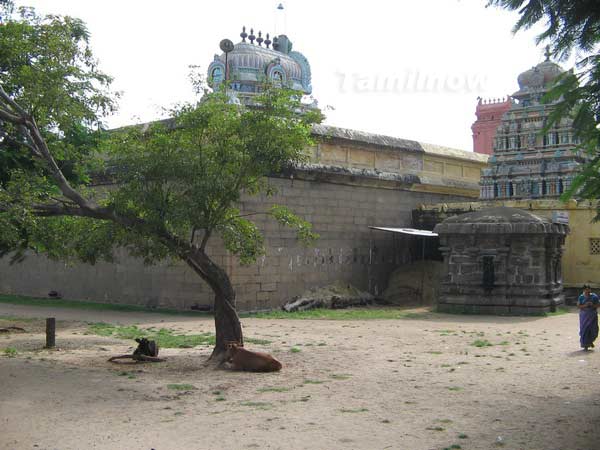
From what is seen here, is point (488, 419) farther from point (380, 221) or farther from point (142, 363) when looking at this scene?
point (380, 221)

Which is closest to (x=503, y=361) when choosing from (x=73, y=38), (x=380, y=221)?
(x=73, y=38)

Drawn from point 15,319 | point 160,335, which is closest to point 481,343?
point 160,335

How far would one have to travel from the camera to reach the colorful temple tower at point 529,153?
25.0 meters

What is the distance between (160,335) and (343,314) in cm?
616

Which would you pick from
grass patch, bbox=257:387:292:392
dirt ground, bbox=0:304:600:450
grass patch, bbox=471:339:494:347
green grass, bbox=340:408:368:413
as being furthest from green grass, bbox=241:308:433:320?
green grass, bbox=340:408:368:413

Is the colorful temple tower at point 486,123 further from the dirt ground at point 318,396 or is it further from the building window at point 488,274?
the dirt ground at point 318,396

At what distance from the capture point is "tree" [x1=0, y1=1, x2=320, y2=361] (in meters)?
10.6

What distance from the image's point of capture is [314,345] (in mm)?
13000

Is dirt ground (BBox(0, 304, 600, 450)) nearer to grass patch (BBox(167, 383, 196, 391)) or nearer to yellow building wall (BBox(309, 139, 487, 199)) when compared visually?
grass patch (BBox(167, 383, 196, 391))

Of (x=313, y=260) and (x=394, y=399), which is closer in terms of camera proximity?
(x=394, y=399)

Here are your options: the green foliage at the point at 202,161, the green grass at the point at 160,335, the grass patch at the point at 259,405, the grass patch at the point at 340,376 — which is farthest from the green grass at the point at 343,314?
the grass patch at the point at 259,405

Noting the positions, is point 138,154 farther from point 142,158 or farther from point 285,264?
point 285,264

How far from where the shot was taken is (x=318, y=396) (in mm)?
8719

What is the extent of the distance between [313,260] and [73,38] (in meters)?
11.1
